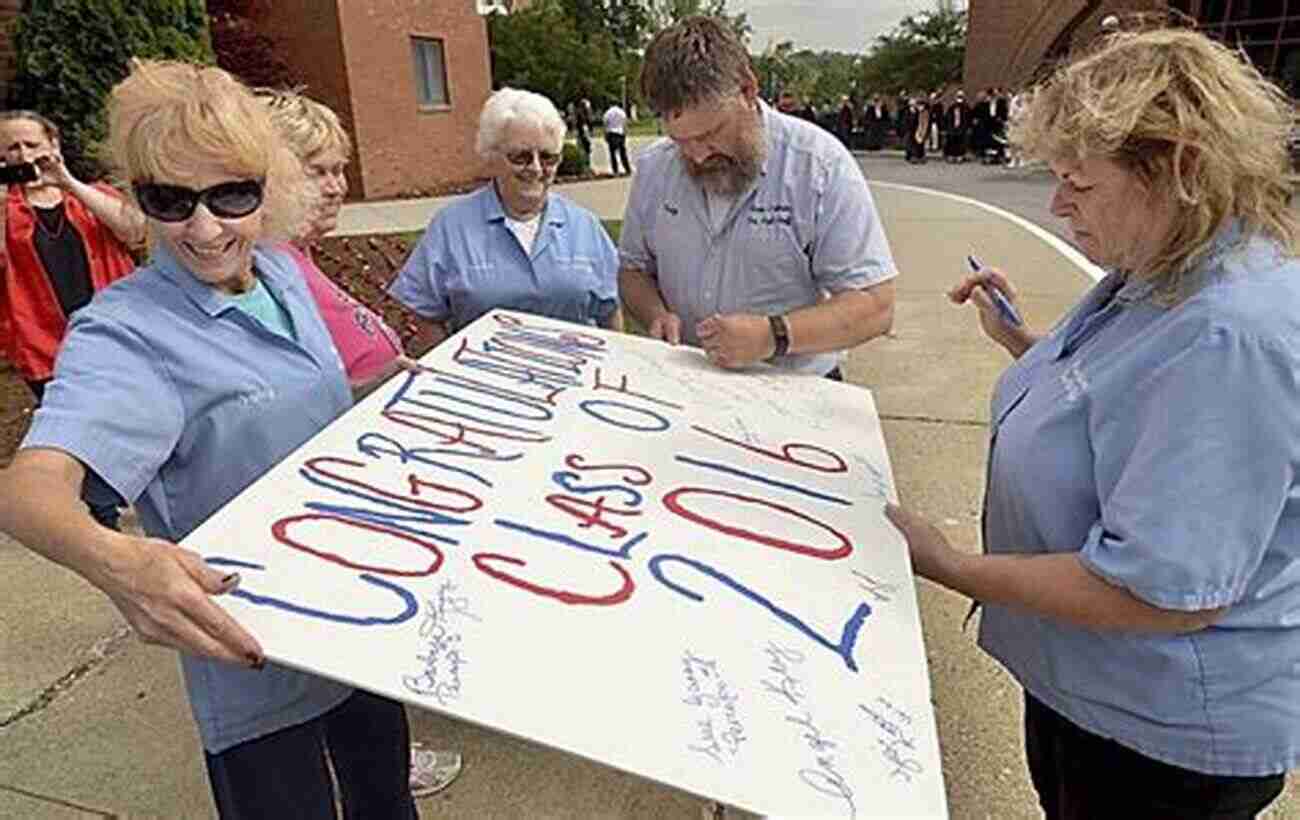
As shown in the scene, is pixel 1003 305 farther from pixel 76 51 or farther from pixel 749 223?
pixel 76 51

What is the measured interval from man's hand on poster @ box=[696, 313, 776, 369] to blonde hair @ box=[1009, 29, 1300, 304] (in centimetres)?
93

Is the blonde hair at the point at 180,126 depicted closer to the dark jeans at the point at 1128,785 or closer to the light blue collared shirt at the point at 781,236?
the light blue collared shirt at the point at 781,236

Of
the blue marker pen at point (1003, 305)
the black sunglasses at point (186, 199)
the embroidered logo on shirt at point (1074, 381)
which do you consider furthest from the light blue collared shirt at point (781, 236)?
the black sunglasses at point (186, 199)

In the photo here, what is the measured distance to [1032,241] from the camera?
413 inches

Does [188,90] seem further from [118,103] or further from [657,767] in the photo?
[657,767]

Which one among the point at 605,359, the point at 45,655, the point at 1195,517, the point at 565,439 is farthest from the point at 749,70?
the point at 45,655

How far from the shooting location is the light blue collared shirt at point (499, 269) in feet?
8.64

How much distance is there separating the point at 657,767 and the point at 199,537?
0.68 m

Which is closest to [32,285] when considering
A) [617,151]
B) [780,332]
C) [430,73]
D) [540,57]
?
[780,332]

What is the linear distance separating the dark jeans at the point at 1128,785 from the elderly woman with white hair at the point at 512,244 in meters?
1.63

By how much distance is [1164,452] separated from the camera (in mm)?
1127
